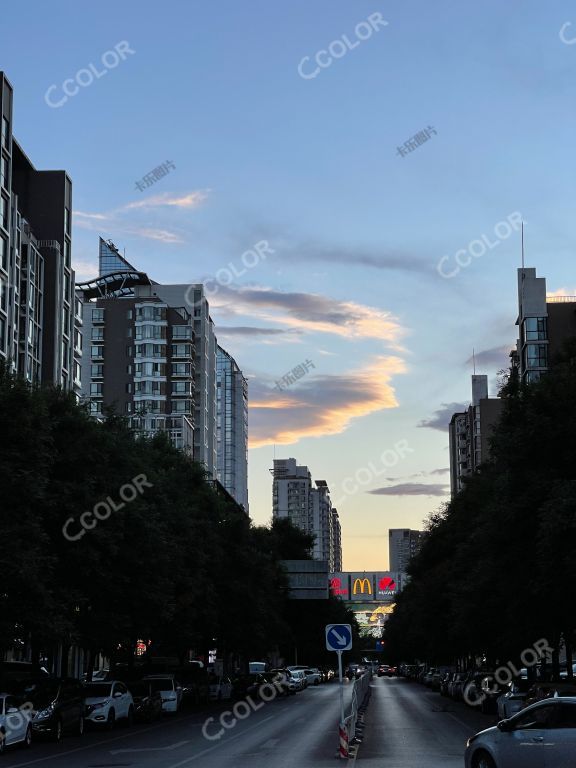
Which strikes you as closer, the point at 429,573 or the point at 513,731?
the point at 513,731

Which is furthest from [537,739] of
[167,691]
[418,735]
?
[167,691]

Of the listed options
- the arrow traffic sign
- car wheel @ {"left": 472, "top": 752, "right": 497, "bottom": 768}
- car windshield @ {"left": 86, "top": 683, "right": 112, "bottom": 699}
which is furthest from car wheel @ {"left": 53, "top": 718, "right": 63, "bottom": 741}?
car wheel @ {"left": 472, "top": 752, "right": 497, "bottom": 768}

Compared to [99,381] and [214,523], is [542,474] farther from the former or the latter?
[99,381]

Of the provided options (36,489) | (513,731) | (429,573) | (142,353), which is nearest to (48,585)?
(36,489)

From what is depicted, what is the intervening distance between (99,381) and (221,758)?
12474cm

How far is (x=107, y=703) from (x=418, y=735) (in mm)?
10858

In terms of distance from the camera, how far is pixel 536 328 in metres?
109

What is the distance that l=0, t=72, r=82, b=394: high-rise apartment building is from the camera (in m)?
82.0

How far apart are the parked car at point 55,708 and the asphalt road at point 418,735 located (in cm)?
907

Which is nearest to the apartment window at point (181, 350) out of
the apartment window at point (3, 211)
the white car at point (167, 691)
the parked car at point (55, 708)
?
the apartment window at point (3, 211)

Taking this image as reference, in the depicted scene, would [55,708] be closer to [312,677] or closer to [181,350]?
[312,677]

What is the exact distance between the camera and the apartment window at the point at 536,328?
10906cm

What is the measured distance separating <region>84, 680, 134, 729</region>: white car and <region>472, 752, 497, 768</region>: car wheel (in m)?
20.4

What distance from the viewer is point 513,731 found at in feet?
56.4
